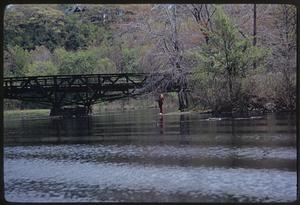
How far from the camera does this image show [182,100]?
5.99 metres

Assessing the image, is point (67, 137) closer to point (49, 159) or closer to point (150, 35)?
point (49, 159)

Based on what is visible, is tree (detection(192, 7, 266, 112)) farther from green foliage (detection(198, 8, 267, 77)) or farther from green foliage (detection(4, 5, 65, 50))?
green foliage (detection(4, 5, 65, 50))

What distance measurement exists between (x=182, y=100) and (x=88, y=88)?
1.11m

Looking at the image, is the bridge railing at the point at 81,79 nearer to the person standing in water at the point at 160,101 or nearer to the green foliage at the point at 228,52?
the person standing in water at the point at 160,101

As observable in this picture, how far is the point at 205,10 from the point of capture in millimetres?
5785

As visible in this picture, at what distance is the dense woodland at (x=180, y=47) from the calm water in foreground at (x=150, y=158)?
Answer: 1.12 ft

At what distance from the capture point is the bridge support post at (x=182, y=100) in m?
5.93

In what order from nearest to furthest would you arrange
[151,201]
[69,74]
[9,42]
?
[151,201]
[9,42]
[69,74]

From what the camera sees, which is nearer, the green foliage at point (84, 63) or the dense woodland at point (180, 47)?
the dense woodland at point (180, 47)

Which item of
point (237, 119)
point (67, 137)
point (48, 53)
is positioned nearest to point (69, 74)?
point (48, 53)

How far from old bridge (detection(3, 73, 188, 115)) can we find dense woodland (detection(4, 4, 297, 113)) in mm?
86

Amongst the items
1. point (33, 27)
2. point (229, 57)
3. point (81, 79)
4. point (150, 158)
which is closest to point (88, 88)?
point (81, 79)

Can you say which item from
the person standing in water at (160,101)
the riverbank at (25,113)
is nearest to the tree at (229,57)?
the person standing in water at (160,101)

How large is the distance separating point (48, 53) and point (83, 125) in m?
0.93
